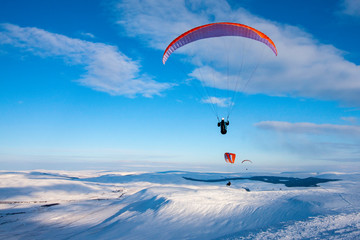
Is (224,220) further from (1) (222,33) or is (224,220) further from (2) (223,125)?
(1) (222,33)

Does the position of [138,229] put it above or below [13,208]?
above

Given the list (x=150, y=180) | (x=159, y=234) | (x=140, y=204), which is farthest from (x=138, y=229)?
(x=150, y=180)

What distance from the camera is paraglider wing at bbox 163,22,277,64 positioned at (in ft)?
47.7

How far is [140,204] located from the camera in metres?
23.3

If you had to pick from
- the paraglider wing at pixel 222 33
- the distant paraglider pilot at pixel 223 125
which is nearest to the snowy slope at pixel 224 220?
the distant paraglider pilot at pixel 223 125

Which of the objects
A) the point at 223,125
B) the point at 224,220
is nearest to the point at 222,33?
the point at 223,125

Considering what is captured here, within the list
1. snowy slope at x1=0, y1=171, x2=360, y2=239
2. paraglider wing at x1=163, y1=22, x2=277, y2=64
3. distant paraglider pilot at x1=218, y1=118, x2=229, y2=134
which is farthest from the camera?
distant paraglider pilot at x1=218, y1=118, x2=229, y2=134

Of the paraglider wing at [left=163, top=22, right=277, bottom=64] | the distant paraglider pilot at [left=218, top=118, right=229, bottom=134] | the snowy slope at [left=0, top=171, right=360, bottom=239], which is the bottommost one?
the snowy slope at [left=0, top=171, right=360, bottom=239]

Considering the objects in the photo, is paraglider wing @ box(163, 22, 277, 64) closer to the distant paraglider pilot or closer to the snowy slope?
the distant paraglider pilot

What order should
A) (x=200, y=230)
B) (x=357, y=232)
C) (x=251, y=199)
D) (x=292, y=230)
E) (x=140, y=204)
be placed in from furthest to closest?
1. (x=140, y=204)
2. (x=251, y=199)
3. (x=200, y=230)
4. (x=292, y=230)
5. (x=357, y=232)

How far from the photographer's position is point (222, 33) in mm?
15711

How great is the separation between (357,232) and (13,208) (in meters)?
46.5

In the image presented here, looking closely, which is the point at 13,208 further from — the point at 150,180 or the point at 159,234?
the point at 150,180

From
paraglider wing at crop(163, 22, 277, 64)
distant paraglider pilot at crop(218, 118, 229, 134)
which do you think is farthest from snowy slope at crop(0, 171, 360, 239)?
paraglider wing at crop(163, 22, 277, 64)
